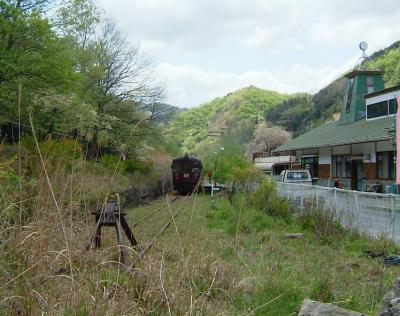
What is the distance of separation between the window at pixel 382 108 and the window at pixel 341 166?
2.98 metres

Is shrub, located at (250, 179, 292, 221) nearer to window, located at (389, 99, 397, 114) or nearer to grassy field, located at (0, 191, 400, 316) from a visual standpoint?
grassy field, located at (0, 191, 400, 316)

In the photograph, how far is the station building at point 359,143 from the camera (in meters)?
24.6

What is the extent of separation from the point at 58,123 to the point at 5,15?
14.3 ft

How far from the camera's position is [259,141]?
6562 cm

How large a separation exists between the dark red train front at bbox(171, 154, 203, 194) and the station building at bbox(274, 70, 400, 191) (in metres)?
7.20

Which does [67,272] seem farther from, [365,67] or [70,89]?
[365,67]

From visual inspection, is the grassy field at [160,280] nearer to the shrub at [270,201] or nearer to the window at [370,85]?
the shrub at [270,201]

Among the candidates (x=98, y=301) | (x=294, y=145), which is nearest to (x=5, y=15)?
(x=98, y=301)

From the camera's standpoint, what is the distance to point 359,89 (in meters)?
33.0

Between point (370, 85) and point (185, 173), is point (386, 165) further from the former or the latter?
point (185, 173)

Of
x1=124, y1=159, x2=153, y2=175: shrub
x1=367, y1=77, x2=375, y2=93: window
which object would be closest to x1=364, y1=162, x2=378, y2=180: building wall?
x1=367, y1=77, x2=375, y2=93: window

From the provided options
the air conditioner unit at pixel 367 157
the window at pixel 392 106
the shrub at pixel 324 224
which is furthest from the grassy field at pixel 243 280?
the window at pixel 392 106

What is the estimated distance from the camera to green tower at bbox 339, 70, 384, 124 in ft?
108

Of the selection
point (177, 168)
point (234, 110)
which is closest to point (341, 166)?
point (177, 168)
